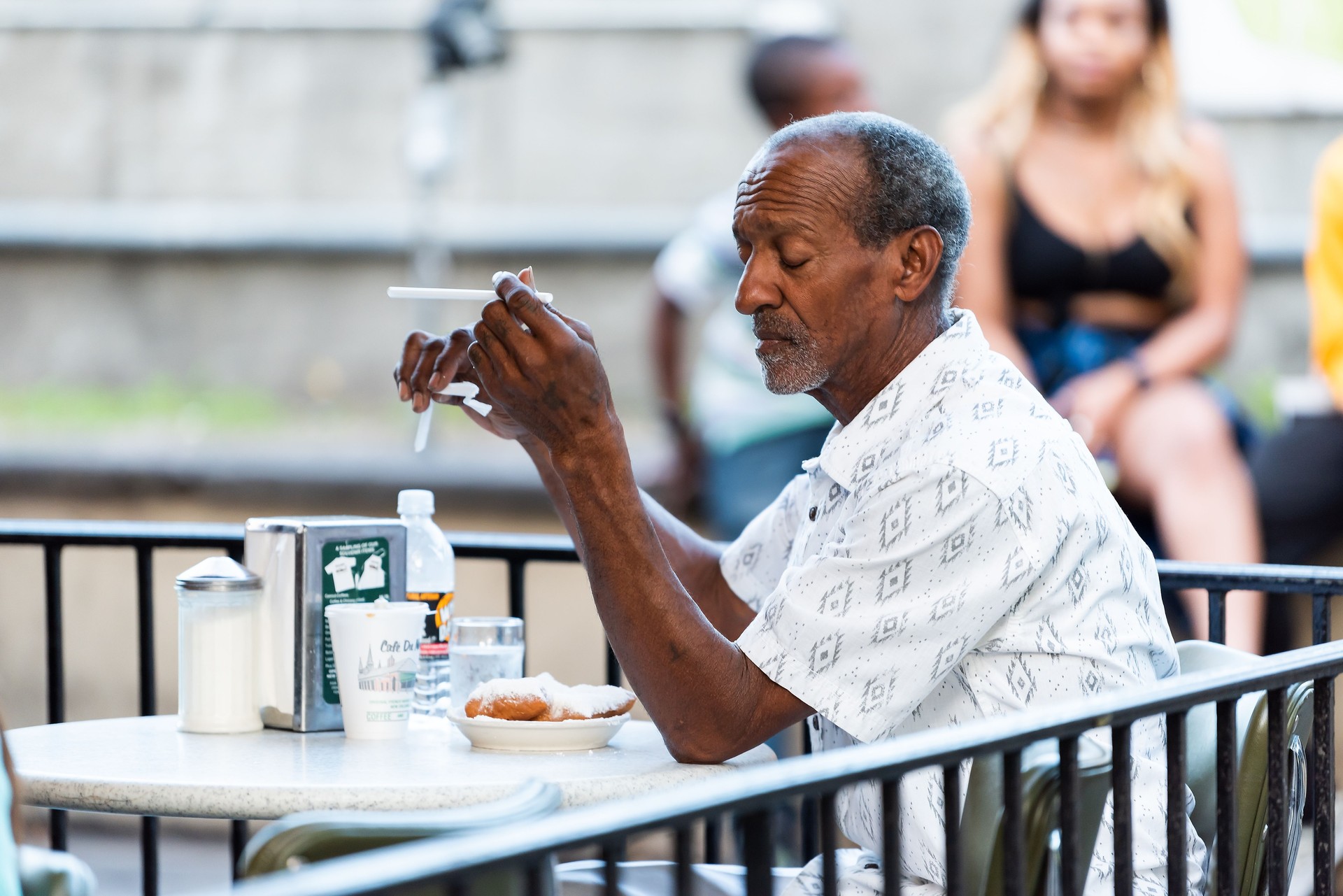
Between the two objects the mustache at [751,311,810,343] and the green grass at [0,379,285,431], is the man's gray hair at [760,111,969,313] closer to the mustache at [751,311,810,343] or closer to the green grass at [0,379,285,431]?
the mustache at [751,311,810,343]

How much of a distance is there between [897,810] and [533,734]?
27.8 inches

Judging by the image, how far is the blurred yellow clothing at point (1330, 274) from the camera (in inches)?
161

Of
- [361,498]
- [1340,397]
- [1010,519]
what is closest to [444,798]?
[1010,519]

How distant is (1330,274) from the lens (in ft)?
13.6

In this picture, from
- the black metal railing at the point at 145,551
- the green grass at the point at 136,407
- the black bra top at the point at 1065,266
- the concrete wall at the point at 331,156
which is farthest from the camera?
the green grass at the point at 136,407

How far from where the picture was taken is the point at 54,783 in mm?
1854

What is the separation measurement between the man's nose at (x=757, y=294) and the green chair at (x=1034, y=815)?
67 centimetres

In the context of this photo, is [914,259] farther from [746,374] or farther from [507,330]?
[746,374]

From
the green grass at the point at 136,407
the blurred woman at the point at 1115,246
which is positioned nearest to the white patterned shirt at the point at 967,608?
the blurred woman at the point at 1115,246

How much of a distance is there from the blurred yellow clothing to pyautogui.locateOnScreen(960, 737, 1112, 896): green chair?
2.73 m

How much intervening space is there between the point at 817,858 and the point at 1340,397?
2.60 m

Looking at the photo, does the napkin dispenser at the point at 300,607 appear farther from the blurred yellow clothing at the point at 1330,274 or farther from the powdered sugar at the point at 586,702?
the blurred yellow clothing at the point at 1330,274

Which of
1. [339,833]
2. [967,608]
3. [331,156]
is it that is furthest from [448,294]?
[331,156]

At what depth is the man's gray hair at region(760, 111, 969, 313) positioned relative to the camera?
2080mm
